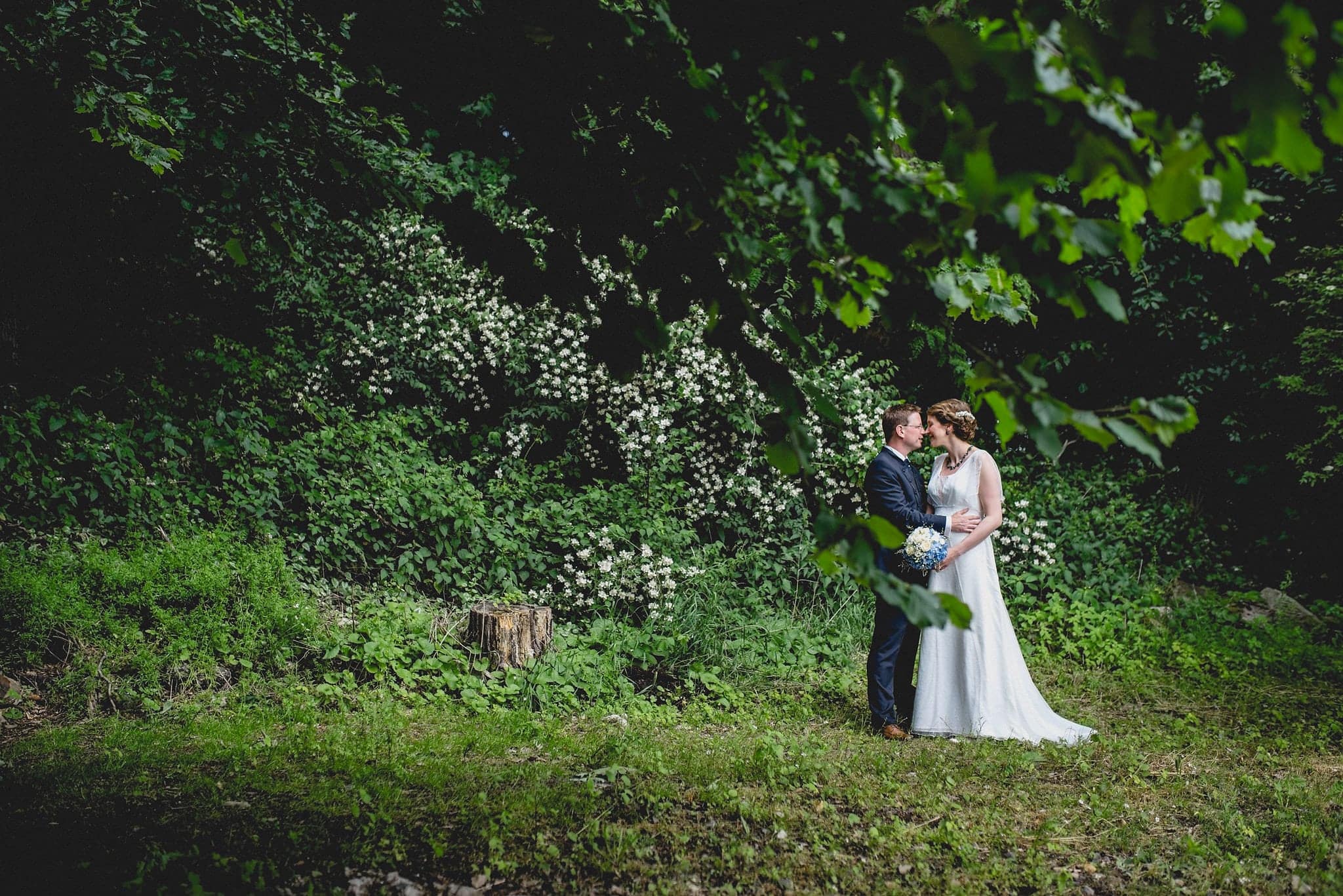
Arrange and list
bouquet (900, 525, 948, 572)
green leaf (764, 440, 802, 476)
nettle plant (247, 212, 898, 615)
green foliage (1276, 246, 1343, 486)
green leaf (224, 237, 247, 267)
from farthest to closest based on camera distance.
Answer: nettle plant (247, 212, 898, 615)
green foliage (1276, 246, 1343, 486)
bouquet (900, 525, 948, 572)
green leaf (224, 237, 247, 267)
green leaf (764, 440, 802, 476)

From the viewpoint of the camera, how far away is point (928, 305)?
2.31 meters

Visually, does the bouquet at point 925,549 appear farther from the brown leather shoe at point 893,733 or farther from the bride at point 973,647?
the brown leather shoe at point 893,733

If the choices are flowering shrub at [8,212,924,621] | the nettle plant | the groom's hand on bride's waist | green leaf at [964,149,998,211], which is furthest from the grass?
the nettle plant

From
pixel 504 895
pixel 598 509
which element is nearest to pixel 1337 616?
pixel 598 509

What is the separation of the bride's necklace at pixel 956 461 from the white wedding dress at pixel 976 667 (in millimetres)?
26

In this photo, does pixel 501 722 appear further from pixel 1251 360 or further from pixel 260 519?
pixel 1251 360

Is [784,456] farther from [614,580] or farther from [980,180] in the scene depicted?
[614,580]

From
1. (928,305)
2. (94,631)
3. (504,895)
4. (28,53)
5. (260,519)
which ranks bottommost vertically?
(504,895)

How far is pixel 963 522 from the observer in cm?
525

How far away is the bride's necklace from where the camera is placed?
537cm

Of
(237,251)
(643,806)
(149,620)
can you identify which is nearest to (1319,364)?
(643,806)

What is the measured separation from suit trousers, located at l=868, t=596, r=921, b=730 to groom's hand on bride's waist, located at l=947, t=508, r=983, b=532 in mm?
624

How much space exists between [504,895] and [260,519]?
4.88 metres

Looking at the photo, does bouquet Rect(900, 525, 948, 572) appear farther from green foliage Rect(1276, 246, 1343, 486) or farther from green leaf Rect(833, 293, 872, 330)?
green foliage Rect(1276, 246, 1343, 486)
